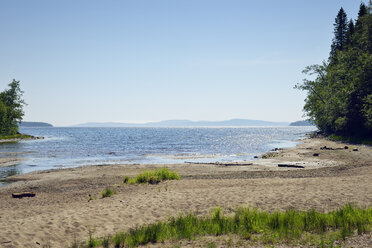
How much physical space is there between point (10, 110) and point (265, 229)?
3814 inches

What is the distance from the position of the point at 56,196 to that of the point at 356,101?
143ft

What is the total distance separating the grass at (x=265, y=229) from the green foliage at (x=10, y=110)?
284 feet

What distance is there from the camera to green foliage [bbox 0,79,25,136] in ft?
268

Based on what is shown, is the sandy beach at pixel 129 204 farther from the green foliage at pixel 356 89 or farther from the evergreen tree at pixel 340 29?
the evergreen tree at pixel 340 29

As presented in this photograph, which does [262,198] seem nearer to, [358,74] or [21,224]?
[21,224]

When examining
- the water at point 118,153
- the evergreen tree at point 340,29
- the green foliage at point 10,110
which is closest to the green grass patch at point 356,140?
the water at point 118,153

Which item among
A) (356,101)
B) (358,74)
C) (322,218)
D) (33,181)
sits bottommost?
(33,181)

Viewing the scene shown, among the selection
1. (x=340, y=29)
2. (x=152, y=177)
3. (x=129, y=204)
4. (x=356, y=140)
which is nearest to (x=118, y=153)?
(x=152, y=177)

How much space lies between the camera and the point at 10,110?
87562 millimetres

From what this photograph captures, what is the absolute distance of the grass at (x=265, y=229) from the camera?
808 cm

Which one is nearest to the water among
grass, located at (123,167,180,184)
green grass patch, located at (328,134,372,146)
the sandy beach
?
green grass patch, located at (328,134,372,146)

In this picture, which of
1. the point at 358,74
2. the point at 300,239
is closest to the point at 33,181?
the point at 300,239

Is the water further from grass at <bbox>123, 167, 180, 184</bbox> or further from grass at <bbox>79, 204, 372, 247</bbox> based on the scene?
grass at <bbox>79, 204, 372, 247</bbox>

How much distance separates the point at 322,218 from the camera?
358 inches
